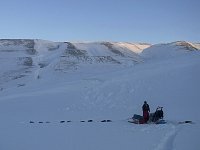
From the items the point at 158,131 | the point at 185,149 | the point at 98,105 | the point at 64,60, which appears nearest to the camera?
the point at 185,149

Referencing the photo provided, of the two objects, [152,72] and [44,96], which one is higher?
[152,72]

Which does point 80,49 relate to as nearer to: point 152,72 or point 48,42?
point 48,42

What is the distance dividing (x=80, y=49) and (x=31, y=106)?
93.8m

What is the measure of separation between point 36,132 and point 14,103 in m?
14.5

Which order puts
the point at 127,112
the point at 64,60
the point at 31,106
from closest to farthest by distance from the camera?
the point at 127,112
the point at 31,106
the point at 64,60

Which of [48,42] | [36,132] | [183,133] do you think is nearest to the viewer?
[183,133]

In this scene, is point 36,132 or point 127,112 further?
point 127,112

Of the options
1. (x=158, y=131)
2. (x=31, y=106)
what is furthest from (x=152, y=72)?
(x=158, y=131)

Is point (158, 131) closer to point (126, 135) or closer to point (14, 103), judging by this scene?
point (126, 135)

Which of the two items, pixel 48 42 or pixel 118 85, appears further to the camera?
pixel 48 42

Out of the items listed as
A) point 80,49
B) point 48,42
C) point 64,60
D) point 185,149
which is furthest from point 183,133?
point 48,42

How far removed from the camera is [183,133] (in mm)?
16578

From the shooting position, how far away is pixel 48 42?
458 feet

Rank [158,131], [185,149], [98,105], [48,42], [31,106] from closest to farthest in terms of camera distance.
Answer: [185,149] → [158,131] → [98,105] → [31,106] → [48,42]
